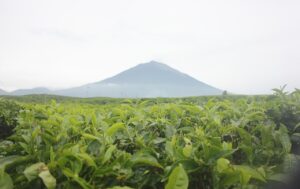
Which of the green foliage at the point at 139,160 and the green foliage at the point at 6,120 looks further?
the green foliage at the point at 6,120

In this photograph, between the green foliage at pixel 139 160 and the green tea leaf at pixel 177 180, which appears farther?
the green foliage at pixel 139 160

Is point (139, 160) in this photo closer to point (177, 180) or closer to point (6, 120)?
point (177, 180)

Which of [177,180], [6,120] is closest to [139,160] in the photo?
[177,180]

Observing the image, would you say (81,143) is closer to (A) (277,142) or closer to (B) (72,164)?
(B) (72,164)

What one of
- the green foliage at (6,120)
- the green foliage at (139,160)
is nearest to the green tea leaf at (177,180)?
the green foliage at (139,160)

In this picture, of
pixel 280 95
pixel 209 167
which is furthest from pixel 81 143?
pixel 280 95

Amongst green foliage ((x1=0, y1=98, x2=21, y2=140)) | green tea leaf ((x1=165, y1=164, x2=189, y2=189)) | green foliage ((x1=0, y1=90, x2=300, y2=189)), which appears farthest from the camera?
green foliage ((x1=0, y1=98, x2=21, y2=140))

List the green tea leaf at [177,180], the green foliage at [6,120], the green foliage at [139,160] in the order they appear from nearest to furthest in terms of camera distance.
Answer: the green tea leaf at [177,180], the green foliage at [139,160], the green foliage at [6,120]

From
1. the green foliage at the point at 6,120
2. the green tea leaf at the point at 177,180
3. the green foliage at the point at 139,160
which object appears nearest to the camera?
the green tea leaf at the point at 177,180

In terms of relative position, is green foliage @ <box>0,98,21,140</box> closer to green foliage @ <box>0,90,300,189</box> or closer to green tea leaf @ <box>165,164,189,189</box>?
green foliage @ <box>0,90,300,189</box>

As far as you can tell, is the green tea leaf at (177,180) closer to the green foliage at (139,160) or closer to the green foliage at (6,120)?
the green foliage at (139,160)

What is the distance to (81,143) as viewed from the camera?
Result: 2.14 meters

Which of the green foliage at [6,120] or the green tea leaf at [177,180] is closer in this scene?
the green tea leaf at [177,180]

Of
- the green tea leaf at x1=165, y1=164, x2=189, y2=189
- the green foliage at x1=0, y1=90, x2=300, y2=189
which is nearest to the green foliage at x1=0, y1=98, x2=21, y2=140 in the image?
the green foliage at x1=0, y1=90, x2=300, y2=189
